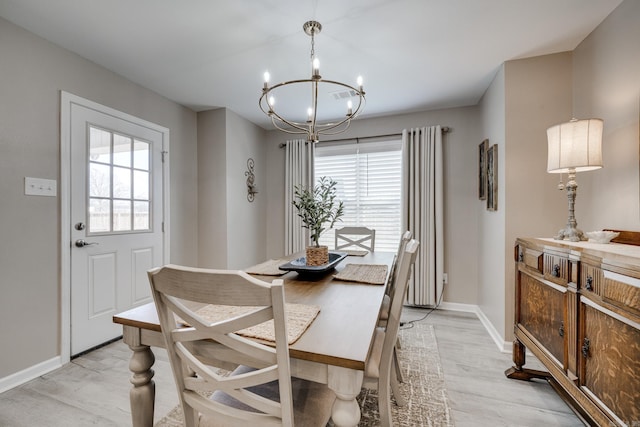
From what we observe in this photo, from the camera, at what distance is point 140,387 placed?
3.69 ft

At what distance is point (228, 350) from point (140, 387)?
0.52 metres

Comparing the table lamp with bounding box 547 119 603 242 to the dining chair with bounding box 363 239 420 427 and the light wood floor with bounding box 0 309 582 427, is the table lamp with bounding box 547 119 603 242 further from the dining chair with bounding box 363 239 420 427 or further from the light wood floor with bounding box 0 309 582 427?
the dining chair with bounding box 363 239 420 427

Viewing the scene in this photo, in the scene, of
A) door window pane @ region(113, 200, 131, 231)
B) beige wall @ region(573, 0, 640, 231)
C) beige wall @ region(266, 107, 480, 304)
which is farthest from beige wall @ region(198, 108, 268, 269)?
beige wall @ region(573, 0, 640, 231)

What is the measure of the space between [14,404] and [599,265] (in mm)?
3209

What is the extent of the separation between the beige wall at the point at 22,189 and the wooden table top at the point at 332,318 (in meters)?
1.54

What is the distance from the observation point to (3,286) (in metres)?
1.89

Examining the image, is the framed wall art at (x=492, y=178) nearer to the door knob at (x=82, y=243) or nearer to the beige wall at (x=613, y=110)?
the beige wall at (x=613, y=110)

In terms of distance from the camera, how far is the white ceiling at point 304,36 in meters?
1.80

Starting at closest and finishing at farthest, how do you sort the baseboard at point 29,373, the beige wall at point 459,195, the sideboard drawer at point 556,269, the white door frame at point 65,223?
the sideboard drawer at point 556,269, the baseboard at point 29,373, the white door frame at point 65,223, the beige wall at point 459,195

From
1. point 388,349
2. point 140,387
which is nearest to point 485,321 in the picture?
point 388,349

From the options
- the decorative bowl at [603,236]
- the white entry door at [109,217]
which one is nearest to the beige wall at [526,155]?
the decorative bowl at [603,236]

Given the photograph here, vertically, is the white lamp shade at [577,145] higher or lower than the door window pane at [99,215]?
higher

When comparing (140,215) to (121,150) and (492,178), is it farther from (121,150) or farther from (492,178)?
(492,178)

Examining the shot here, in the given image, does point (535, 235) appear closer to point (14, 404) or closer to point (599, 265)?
point (599, 265)
